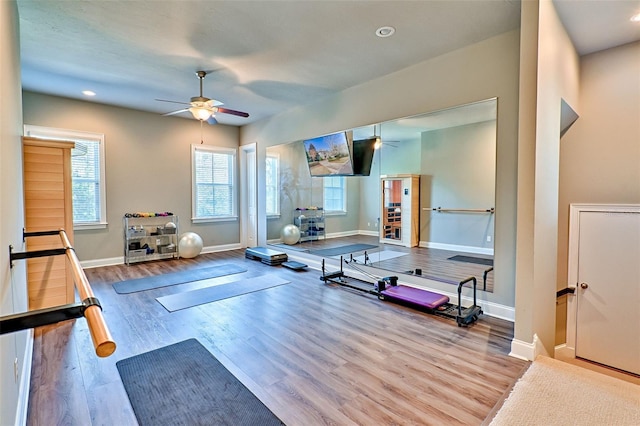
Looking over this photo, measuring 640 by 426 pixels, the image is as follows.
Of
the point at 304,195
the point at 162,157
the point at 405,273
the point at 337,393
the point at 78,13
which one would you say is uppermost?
the point at 78,13

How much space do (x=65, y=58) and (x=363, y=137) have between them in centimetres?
426

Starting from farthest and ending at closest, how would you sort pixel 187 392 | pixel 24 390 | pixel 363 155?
pixel 363 155, pixel 187 392, pixel 24 390

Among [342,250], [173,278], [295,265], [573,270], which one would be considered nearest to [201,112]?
[173,278]

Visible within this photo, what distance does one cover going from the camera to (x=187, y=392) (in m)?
2.23

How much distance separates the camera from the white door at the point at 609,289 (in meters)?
3.18

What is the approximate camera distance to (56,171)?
3.44m

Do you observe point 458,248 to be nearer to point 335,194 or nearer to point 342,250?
point 342,250

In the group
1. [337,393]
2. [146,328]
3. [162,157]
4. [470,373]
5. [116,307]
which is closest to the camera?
[337,393]

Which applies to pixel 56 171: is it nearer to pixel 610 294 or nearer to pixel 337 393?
pixel 337 393

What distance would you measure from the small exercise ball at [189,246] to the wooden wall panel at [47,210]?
310 centimetres

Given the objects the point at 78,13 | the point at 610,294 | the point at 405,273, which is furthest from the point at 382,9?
the point at 610,294

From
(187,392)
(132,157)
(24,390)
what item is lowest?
(187,392)

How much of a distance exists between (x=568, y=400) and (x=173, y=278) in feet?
17.1

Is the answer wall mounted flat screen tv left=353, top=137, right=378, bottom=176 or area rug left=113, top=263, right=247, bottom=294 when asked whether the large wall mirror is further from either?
area rug left=113, top=263, right=247, bottom=294
